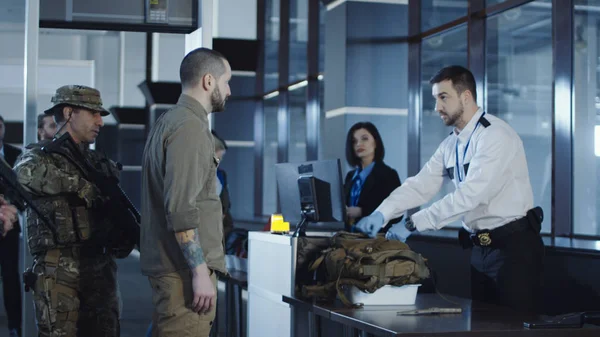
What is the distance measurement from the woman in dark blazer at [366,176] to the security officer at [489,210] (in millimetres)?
1351

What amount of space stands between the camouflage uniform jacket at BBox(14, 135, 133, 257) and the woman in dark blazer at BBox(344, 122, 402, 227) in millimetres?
1793

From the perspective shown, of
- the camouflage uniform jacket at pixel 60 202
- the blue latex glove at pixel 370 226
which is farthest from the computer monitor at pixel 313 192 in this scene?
the camouflage uniform jacket at pixel 60 202

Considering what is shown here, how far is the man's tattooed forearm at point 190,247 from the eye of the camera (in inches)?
109

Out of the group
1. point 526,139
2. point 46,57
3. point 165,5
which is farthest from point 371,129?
point 46,57

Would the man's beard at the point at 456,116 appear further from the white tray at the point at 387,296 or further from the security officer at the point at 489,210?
the white tray at the point at 387,296

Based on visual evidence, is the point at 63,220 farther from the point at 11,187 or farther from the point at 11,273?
the point at 11,273

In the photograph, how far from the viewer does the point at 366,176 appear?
16.9 feet

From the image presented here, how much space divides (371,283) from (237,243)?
3298mm

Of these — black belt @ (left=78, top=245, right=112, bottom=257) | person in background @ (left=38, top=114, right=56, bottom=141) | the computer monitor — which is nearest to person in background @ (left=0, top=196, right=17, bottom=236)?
black belt @ (left=78, top=245, right=112, bottom=257)

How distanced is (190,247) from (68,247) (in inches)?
42.0

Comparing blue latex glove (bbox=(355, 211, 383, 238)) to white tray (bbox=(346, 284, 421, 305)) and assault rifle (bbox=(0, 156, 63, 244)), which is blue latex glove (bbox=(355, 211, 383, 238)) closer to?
white tray (bbox=(346, 284, 421, 305))

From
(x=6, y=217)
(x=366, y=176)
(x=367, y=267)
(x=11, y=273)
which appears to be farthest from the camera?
(x=11, y=273)

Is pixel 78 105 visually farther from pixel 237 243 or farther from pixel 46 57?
pixel 46 57

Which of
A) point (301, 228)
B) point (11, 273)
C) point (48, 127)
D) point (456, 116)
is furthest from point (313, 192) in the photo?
point (11, 273)
